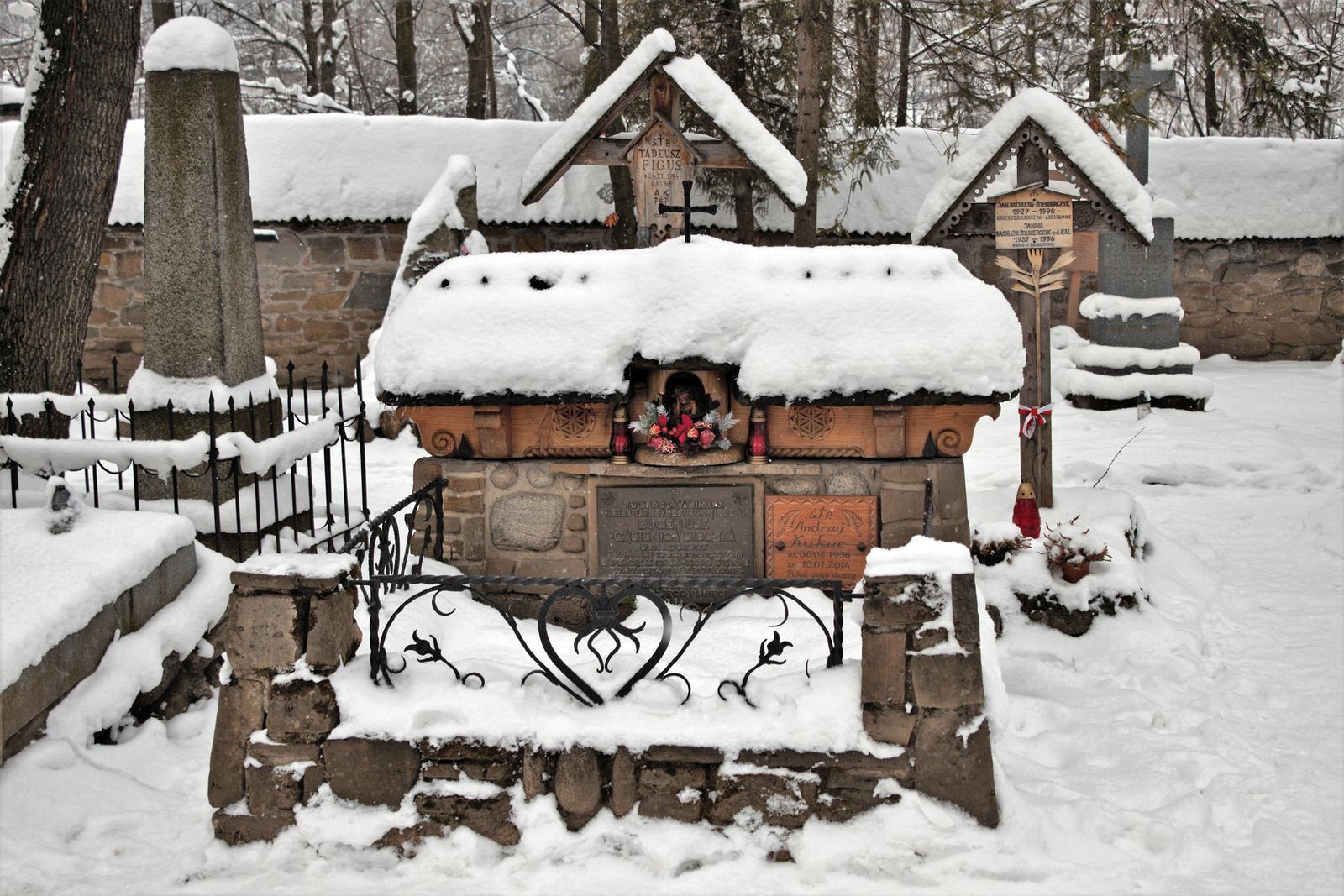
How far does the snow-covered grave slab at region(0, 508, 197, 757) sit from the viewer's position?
144 inches

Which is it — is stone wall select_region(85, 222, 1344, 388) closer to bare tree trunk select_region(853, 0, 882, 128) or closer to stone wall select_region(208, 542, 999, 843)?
bare tree trunk select_region(853, 0, 882, 128)

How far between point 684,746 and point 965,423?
2.45 metres

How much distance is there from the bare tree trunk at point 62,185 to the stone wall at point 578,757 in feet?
11.3

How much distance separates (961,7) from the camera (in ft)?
28.0

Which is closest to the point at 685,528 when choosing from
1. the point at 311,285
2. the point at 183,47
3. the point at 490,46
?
the point at 183,47

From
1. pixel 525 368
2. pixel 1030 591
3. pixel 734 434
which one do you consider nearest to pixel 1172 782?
pixel 1030 591

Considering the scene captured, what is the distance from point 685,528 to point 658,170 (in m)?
2.20

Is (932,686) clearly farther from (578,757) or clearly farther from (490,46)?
(490,46)

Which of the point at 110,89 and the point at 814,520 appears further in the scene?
the point at 110,89

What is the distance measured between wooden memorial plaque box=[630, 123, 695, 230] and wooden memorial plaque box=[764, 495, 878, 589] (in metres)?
1.95

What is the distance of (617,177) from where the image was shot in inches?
397

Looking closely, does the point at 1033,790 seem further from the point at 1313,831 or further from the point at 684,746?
the point at 684,746

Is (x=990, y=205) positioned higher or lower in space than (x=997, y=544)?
higher

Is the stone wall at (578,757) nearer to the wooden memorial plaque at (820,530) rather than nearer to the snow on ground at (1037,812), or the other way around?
the snow on ground at (1037,812)
